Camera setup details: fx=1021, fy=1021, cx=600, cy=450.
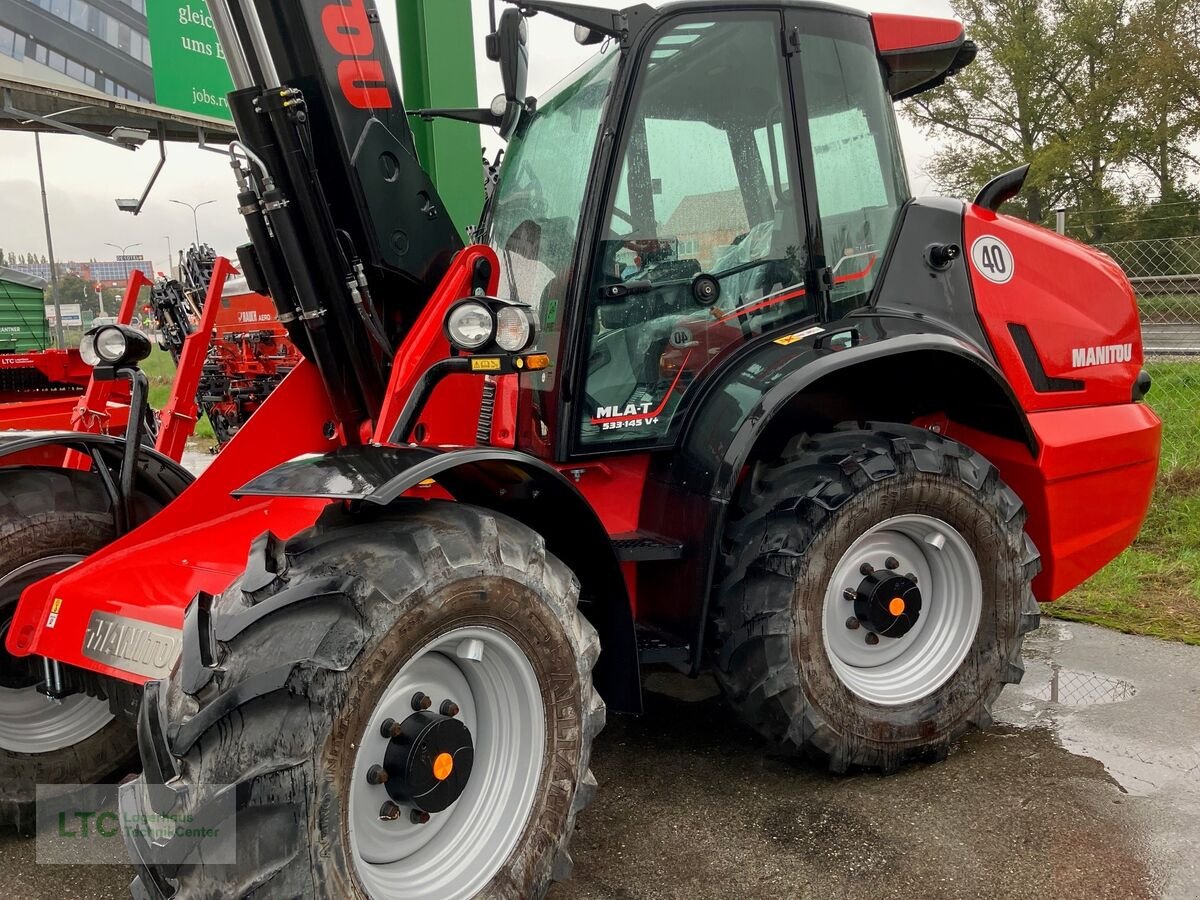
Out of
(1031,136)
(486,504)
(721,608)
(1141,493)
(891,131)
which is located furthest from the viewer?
(1031,136)

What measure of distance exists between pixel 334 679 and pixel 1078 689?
3235mm

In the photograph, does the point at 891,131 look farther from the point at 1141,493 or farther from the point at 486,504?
the point at 486,504

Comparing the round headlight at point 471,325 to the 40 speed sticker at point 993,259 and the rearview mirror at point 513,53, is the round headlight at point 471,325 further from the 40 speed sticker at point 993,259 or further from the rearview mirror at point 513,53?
the 40 speed sticker at point 993,259

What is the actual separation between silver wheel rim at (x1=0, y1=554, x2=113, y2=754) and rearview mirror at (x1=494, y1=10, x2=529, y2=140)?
6.82ft

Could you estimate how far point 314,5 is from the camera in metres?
3.00

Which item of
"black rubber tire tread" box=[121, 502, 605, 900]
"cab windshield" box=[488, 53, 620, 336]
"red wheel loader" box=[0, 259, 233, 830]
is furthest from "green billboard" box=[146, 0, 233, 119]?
"black rubber tire tread" box=[121, 502, 605, 900]

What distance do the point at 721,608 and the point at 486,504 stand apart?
84 cm

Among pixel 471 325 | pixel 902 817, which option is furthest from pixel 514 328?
pixel 902 817

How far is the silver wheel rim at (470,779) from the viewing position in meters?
2.40

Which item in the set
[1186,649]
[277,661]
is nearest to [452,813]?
[277,661]

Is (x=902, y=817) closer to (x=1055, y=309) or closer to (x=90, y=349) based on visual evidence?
(x=1055, y=309)

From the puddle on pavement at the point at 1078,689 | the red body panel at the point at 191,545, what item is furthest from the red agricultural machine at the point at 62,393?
the puddle on pavement at the point at 1078,689

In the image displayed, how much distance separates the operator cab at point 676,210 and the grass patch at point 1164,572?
2560 mm

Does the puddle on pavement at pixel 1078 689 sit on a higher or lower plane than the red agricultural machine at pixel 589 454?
lower
